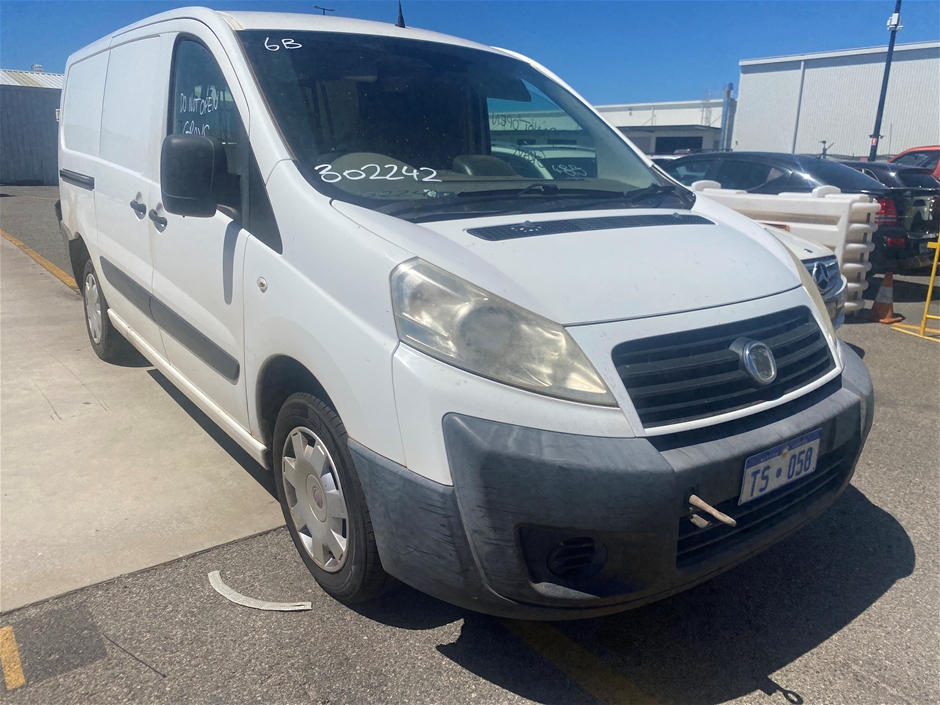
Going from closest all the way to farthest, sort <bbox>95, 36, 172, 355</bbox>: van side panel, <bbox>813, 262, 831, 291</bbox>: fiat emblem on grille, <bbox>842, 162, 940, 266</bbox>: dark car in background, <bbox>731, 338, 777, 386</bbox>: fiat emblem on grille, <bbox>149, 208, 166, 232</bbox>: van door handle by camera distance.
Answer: <bbox>731, 338, 777, 386</bbox>: fiat emblem on grille → <bbox>149, 208, 166, 232</bbox>: van door handle → <bbox>95, 36, 172, 355</bbox>: van side panel → <bbox>813, 262, 831, 291</bbox>: fiat emblem on grille → <bbox>842, 162, 940, 266</bbox>: dark car in background

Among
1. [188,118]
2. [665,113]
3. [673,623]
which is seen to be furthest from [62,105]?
[665,113]

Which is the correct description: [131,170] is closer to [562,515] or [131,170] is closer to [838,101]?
[562,515]

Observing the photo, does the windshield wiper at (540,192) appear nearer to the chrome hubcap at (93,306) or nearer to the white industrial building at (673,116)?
the chrome hubcap at (93,306)

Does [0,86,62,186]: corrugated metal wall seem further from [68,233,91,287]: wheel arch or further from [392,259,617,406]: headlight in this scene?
[392,259,617,406]: headlight

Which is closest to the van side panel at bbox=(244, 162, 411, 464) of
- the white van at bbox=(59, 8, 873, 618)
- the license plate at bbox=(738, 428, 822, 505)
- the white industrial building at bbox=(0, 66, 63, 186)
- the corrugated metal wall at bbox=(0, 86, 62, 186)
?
the white van at bbox=(59, 8, 873, 618)

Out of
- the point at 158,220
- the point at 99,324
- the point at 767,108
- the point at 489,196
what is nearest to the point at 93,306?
the point at 99,324

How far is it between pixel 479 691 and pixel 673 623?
2.46 ft

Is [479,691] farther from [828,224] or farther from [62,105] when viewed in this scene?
[828,224]

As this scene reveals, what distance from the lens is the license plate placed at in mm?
2104

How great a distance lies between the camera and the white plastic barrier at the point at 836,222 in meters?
6.61

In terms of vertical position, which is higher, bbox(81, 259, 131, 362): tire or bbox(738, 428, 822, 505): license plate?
bbox(738, 428, 822, 505): license plate

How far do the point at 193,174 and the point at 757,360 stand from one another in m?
2.00

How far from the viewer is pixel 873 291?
886cm

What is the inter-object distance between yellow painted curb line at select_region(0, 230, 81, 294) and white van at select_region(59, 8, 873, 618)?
5.21m
